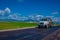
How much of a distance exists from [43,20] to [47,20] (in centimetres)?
97

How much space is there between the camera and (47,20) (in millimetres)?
39031

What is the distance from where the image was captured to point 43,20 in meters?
38.7

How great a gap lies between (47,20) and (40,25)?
2.16m

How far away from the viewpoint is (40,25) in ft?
125

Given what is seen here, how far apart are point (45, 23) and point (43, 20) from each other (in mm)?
1335

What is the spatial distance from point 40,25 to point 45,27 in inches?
47.3

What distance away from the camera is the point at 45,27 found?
38281 millimetres

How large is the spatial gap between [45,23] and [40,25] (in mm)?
1229

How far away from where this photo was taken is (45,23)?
1479 inches

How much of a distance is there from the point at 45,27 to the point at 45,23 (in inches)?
44.8
